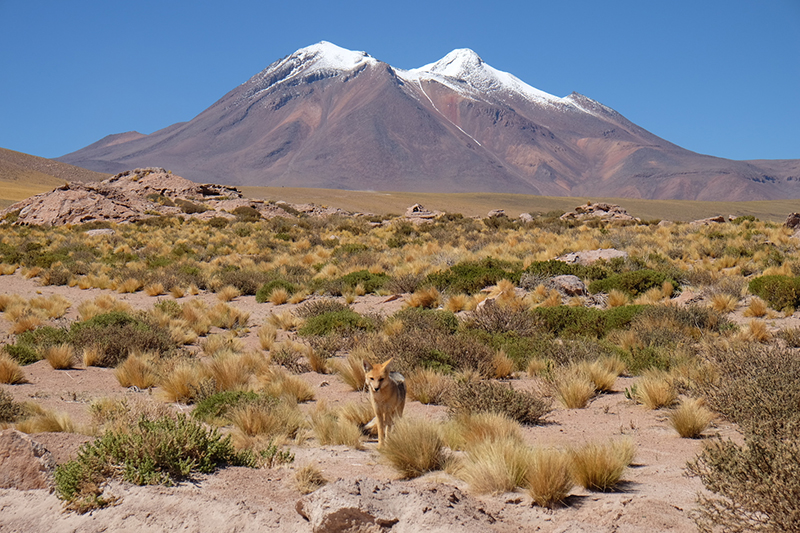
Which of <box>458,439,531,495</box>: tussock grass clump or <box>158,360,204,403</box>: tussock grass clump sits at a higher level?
<box>458,439,531,495</box>: tussock grass clump

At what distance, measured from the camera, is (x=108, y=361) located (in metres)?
8.98

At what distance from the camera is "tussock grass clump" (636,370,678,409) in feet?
20.5

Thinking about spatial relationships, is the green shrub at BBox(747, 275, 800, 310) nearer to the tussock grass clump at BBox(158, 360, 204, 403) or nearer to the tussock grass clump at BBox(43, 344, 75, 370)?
the tussock grass clump at BBox(158, 360, 204, 403)

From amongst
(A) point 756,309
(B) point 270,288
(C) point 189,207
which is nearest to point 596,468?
(A) point 756,309

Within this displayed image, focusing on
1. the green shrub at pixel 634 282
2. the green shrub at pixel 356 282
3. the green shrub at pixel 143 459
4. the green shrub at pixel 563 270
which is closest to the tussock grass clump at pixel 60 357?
the green shrub at pixel 143 459

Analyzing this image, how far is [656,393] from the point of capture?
6.23 m

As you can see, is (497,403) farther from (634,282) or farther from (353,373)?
(634,282)

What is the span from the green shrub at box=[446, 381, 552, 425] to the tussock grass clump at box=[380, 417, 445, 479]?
1306 mm

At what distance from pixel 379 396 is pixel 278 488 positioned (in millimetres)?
1355

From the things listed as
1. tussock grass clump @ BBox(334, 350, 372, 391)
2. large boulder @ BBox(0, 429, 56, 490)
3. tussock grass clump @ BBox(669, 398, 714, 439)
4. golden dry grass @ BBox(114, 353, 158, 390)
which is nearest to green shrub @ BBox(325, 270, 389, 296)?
tussock grass clump @ BBox(334, 350, 372, 391)

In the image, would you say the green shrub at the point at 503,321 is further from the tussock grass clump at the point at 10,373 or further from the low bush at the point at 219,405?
the tussock grass clump at the point at 10,373

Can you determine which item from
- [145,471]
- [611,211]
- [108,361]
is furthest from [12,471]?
[611,211]

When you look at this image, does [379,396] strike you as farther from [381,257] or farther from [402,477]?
[381,257]

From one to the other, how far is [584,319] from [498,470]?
23.0 feet
